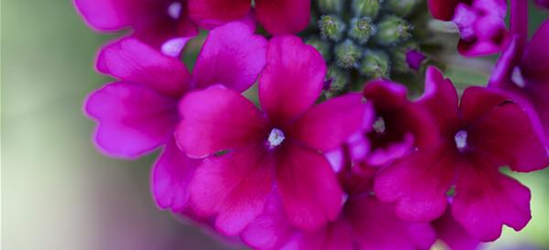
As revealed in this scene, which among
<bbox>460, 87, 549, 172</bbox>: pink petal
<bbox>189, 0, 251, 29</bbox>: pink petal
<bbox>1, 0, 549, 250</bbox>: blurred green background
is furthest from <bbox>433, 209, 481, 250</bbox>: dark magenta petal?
<bbox>1, 0, 549, 250</bbox>: blurred green background

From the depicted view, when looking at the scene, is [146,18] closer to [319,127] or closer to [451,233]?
[319,127]

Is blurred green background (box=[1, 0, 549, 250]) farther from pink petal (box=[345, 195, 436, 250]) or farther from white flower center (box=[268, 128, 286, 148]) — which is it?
white flower center (box=[268, 128, 286, 148])

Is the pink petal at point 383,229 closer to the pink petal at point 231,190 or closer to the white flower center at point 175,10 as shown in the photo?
the pink petal at point 231,190

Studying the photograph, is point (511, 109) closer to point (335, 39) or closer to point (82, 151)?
point (335, 39)

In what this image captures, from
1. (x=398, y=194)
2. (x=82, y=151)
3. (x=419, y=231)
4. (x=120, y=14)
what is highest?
(x=120, y=14)

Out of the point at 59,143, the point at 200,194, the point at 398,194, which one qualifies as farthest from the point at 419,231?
the point at 59,143
